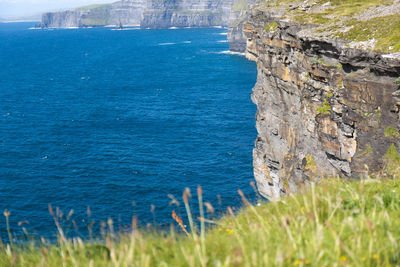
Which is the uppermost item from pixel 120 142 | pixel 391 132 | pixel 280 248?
pixel 280 248

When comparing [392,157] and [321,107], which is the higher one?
[321,107]

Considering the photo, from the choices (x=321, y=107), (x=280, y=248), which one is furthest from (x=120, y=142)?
(x=280, y=248)

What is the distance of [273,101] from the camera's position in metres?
44.1

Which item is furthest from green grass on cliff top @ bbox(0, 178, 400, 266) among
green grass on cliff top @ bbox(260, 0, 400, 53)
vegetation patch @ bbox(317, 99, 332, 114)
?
vegetation patch @ bbox(317, 99, 332, 114)

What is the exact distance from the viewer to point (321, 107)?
30891 mm

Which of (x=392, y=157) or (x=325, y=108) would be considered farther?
(x=325, y=108)

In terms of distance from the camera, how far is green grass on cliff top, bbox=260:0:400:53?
2625 centimetres

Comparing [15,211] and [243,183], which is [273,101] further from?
[15,211]

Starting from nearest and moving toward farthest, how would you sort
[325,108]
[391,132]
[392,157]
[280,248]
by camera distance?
1. [280,248]
2. [392,157]
3. [391,132]
4. [325,108]

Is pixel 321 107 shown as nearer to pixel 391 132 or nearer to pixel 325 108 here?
pixel 325 108

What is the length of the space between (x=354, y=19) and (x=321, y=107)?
→ 24.0 ft

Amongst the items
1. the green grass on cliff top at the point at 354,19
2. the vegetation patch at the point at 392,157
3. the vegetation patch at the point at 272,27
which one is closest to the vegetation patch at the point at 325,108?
the green grass on cliff top at the point at 354,19

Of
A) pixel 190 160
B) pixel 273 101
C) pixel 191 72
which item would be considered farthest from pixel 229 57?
pixel 273 101

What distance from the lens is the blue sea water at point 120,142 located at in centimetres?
5259
